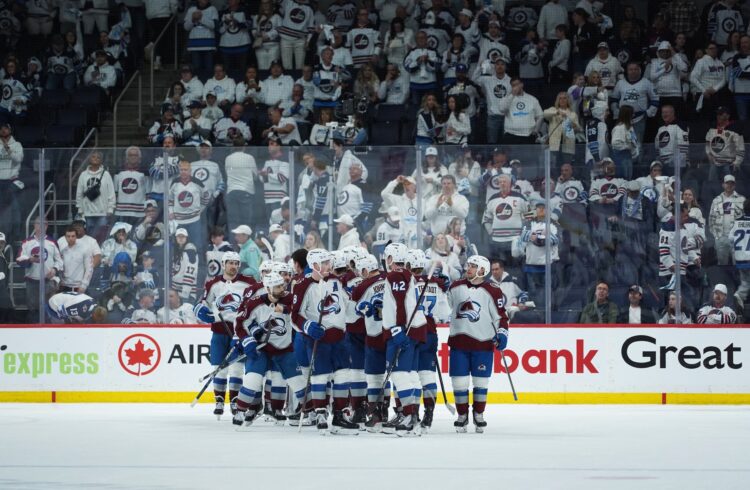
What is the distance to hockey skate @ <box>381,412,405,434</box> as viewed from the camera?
12195 mm

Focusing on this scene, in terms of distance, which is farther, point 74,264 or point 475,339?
point 74,264

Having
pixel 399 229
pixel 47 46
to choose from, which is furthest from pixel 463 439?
pixel 47 46

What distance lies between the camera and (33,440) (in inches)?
459

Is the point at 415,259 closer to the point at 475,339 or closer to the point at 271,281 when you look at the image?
the point at 475,339

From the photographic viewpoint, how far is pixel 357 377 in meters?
12.6

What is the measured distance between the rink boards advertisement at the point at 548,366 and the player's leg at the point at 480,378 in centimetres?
312

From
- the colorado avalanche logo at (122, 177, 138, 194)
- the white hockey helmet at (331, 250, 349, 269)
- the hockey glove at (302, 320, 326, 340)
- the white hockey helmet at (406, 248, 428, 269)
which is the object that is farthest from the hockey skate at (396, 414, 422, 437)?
the colorado avalanche logo at (122, 177, 138, 194)

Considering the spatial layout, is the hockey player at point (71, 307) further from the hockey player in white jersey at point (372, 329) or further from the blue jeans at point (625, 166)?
the blue jeans at point (625, 166)

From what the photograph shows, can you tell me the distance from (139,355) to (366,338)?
15.0ft

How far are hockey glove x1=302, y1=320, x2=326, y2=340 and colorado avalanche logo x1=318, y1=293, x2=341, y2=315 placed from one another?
195 mm

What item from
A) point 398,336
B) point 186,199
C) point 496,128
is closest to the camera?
point 398,336

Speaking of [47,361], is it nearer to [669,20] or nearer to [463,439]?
[463,439]

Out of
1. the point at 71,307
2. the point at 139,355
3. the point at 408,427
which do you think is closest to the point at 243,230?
the point at 139,355

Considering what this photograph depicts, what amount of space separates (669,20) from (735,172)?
19.7ft
